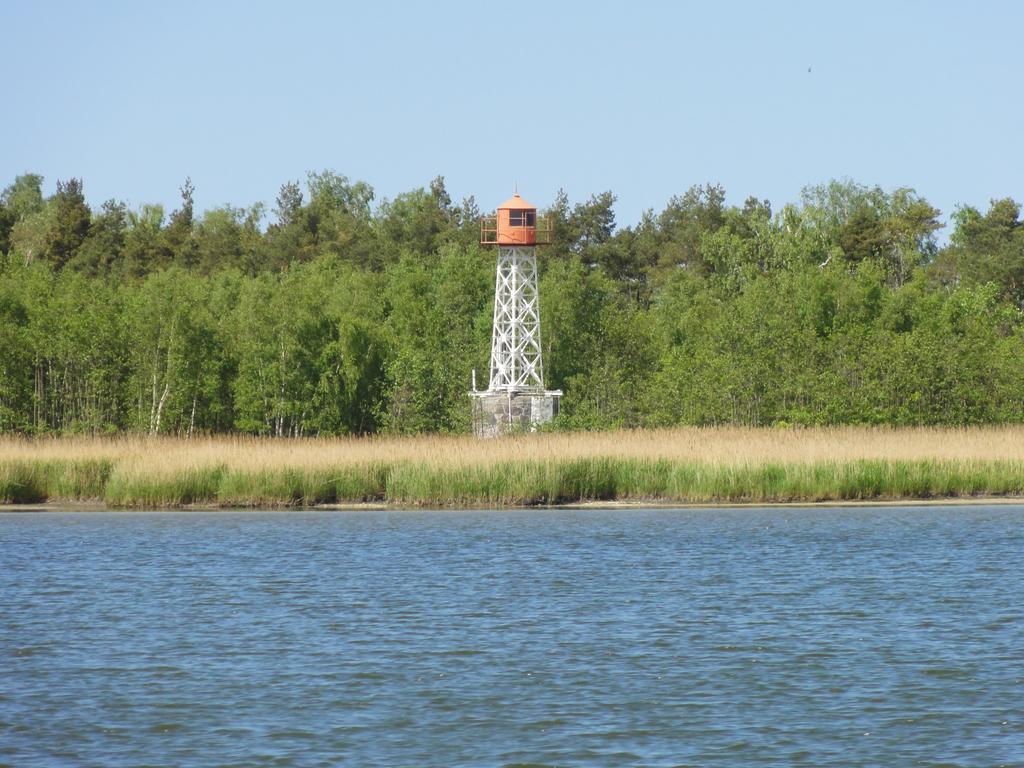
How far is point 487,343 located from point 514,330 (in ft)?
21.8

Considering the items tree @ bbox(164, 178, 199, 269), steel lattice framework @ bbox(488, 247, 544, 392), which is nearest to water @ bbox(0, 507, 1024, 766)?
steel lattice framework @ bbox(488, 247, 544, 392)

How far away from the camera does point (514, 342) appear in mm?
63719

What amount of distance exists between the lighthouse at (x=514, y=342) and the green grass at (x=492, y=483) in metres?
17.7

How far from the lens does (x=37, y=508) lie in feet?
132

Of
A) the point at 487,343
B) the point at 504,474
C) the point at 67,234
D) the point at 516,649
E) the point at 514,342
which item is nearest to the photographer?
the point at 516,649

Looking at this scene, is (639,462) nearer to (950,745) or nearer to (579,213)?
(950,745)

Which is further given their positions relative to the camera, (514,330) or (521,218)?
(514,330)

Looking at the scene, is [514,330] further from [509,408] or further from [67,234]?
[67,234]

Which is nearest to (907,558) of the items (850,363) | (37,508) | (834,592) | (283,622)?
(834,592)

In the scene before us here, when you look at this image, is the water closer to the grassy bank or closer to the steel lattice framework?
the grassy bank

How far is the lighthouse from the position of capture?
202 ft

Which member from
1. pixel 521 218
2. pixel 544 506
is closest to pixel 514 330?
pixel 521 218

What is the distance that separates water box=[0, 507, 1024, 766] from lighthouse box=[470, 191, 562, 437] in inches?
1101

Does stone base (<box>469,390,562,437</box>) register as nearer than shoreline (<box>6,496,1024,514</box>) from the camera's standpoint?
No
